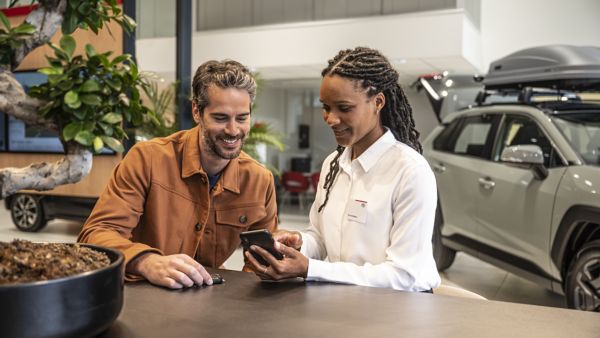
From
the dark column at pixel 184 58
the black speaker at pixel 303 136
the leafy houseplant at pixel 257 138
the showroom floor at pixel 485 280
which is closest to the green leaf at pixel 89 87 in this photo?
the dark column at pixel 184 58

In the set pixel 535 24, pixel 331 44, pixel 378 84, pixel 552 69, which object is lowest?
pixel 378 84

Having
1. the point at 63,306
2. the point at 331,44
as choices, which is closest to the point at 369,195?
the point at 63,306

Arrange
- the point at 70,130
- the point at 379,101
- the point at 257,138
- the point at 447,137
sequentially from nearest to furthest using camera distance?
the point at 379,101 → the point at 70,130 → the point at 447,137 → the point at 257,138

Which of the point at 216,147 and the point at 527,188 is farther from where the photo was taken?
the point at 527,188

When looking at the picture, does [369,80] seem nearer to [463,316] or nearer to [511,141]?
[463,316]

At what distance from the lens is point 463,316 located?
1093mm

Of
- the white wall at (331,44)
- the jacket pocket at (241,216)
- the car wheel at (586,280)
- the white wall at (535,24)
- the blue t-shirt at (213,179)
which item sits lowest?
the car wheel at (586,280)

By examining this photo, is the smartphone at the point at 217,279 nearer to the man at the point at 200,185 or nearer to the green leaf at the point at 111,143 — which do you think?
the man at the point at 200,185

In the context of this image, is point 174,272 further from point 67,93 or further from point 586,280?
point 586,280

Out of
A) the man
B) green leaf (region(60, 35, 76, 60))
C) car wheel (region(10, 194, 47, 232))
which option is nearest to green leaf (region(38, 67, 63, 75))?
green leaf (region(60, 35, 76, 60))

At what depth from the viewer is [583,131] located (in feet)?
12.3

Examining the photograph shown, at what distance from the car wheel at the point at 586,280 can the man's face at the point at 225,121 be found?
238cm

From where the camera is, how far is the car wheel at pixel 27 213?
22.6 feet

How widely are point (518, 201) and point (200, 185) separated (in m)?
2.75
